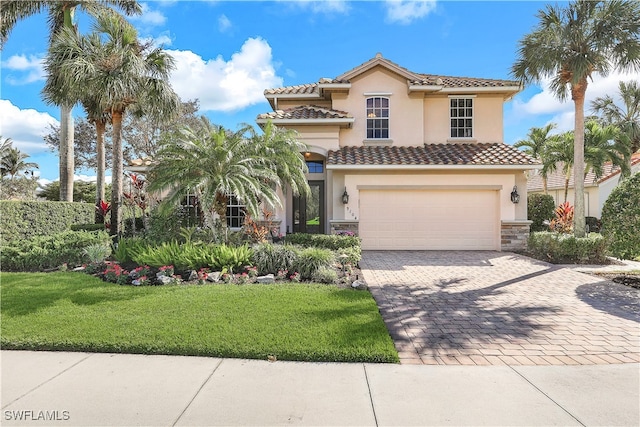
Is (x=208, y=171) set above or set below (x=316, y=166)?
below

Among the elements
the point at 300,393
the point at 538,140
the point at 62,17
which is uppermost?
the point at 62,17

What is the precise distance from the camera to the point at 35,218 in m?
12.6

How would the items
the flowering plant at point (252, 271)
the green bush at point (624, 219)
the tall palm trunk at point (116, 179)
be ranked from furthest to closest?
1. the tall palm trunk at point (116, 179)
2. the green bush at point (624, 219)
3. the flowering plant at point (252, 271)

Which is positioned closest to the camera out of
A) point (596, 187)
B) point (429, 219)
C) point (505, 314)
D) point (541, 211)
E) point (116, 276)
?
point (505, 314)

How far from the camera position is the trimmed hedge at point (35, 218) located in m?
11.4

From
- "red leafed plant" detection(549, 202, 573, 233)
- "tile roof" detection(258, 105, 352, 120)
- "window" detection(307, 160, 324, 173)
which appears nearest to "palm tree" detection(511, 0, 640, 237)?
"red leafed plant" detection(549, 202, 573, 233)

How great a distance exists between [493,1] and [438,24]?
159 cm

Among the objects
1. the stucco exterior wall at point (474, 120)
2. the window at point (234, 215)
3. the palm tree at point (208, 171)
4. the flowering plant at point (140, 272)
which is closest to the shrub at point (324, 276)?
the palm tree at point (208, 171)

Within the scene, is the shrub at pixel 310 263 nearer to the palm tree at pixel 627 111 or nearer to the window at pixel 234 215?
the window at pixel 234 215

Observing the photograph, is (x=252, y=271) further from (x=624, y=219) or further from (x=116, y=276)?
(x=624, y=219)

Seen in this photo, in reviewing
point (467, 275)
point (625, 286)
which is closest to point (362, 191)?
Answer: point (467, 275)

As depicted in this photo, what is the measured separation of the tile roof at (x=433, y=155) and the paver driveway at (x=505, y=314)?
4746 mm

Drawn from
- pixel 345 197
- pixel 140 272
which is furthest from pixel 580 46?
pixel 140 272

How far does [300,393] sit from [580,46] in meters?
13.7
